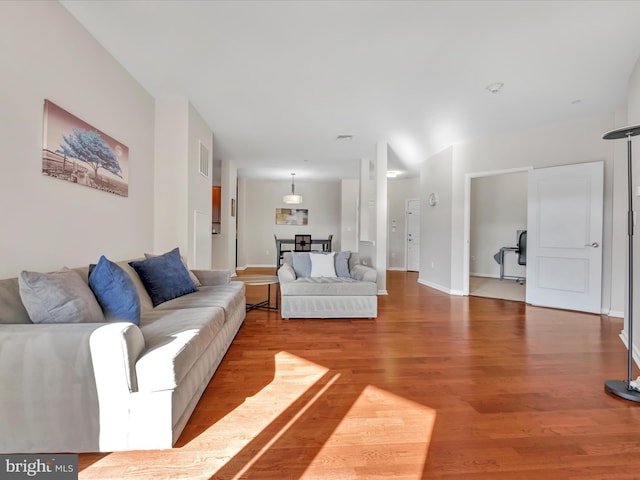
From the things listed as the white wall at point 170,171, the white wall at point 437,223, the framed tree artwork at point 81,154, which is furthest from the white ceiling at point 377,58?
the white wall at point 437,223

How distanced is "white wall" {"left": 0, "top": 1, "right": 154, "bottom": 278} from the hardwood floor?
55.8 inches

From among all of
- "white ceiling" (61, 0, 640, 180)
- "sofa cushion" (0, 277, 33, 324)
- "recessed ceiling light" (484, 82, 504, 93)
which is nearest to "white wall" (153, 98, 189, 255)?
"white ceiling" (61, 0, 640, 180)

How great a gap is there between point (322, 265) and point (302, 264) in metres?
0.27

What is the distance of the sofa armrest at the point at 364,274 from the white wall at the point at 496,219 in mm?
4718

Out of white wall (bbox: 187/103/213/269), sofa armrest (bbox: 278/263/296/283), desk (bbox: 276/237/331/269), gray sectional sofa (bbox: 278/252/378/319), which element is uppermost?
white wall (bbox: 187/103/213/269)

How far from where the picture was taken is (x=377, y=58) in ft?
9.39

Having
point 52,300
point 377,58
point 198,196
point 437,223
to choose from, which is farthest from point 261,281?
point 437,223

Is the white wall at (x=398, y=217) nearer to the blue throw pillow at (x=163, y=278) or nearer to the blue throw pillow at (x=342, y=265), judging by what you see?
the blue throw pillow at (x=342, y=265)

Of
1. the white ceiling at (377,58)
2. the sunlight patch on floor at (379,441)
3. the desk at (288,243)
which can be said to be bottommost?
the sunlight patch on floor at (379,441)

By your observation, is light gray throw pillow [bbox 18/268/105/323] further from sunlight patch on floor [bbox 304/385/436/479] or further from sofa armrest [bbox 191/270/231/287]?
sofa armrest [bbox 191/270/231/287]

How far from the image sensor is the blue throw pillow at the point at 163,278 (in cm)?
267

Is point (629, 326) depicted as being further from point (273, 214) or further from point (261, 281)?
point (273, 214)

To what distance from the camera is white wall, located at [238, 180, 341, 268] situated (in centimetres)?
974

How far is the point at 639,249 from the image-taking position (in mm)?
2598
